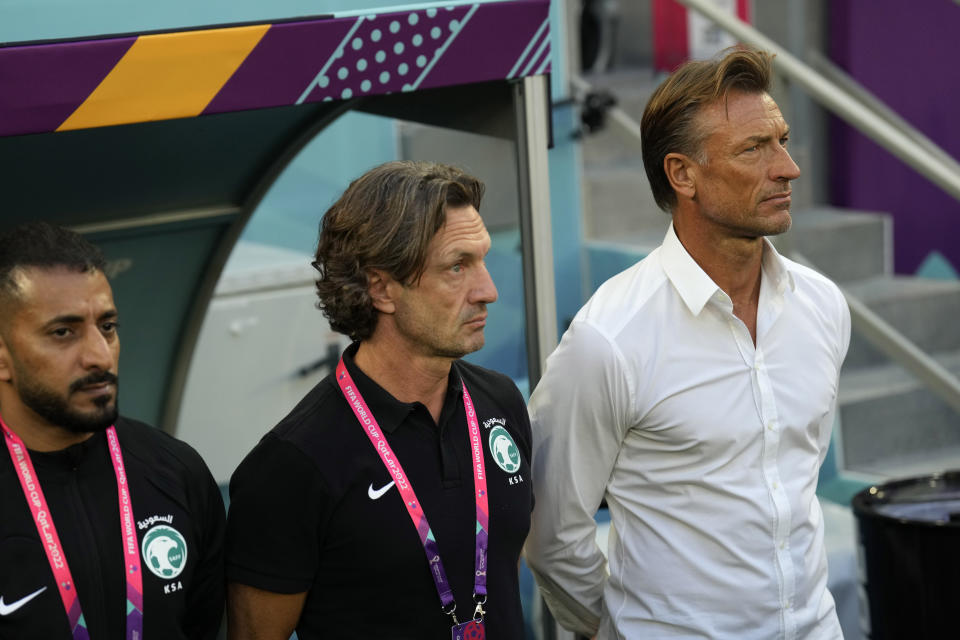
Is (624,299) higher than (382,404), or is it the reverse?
(624,299)

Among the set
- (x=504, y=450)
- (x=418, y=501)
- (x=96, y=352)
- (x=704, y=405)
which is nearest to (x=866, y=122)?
(x=704, y=405)

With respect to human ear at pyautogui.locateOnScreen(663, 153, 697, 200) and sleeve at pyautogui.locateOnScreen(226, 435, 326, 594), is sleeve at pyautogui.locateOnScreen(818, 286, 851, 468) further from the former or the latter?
sleeve at pyautogui.locateOnScreen(226, 435, 326, 594)

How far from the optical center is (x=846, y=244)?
223 inches

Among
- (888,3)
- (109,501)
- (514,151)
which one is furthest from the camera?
(888,3)

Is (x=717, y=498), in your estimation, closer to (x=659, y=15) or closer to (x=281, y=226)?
(x=281, y=226)

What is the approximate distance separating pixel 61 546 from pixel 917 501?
2208mm

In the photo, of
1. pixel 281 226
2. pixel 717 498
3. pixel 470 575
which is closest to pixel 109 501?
pixel 470 575

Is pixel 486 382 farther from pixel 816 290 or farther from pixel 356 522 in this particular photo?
pixel 816 290

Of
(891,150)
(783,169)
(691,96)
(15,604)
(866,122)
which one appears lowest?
(15,604)

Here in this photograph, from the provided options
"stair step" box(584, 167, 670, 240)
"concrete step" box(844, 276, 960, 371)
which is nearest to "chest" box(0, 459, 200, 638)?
"stair step" box(584, 167, 670, 240)

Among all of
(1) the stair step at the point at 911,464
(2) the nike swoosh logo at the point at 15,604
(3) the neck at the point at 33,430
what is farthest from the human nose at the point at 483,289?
(1) the stair step at the point at 911,464

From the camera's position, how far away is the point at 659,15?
652cm

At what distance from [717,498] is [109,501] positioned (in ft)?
3.49

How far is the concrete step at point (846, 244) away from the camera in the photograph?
5582 millimetres
